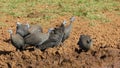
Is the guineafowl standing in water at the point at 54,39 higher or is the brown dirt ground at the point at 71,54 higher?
the guineafowl standing in water at the point at 54,39

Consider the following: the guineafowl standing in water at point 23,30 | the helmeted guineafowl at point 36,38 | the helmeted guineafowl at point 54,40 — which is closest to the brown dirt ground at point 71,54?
the helmeted guineafowl at point 54,40

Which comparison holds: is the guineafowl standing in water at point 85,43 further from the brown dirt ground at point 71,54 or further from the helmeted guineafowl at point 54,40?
the helmeted guineafowl at point 54,40

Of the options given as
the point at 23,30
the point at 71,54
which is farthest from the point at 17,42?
the point at 71,54

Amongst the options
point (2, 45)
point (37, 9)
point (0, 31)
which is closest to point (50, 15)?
point (37, 9)

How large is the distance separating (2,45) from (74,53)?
1972mm

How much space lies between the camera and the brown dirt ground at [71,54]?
9.65 m

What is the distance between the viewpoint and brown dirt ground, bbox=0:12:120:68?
9.65 m

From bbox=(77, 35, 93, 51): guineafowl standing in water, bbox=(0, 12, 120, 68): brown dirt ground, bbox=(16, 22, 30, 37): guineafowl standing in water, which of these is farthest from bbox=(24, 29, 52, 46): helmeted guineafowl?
bbox=(77, 35, 93, 51): guineafowl standing in water

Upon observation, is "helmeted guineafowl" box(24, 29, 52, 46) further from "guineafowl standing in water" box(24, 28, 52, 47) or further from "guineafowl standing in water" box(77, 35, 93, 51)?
"guineafowl standing in water" box(77, 35, 93, 51)

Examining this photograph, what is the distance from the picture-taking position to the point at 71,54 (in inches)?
408

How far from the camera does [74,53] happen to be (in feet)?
34.4

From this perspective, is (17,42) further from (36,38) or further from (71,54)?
(71,54)

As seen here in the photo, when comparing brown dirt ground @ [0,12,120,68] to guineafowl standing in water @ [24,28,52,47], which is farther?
guineafowl standing in water @ [24,28,52,47]

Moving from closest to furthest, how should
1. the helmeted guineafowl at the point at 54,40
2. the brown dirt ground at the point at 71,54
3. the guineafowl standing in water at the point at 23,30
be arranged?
1. the brown dirt ground at the point at 71,54
2. the helmeted guineafowl at the point at 54,40
3. the guineafowl standing in water at the point at 23,30
